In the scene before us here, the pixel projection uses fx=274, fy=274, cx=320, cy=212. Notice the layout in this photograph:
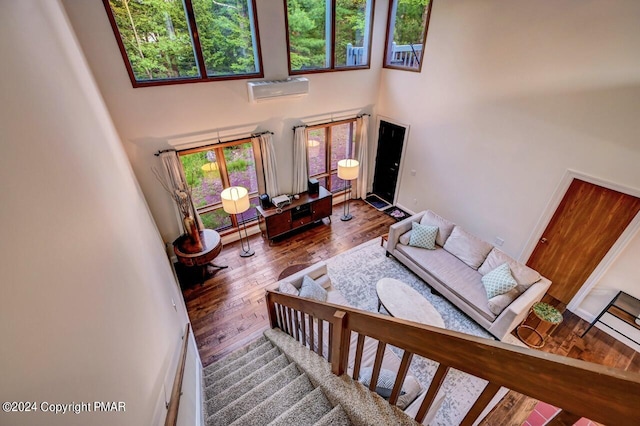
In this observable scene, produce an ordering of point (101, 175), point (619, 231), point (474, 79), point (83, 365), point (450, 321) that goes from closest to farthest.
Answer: point (83, 365) → point (101, 175) → point (619, 231) → point (450, 321) → point (474, 79)

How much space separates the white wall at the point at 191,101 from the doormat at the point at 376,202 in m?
2.19

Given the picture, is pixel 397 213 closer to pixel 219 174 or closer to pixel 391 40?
pixel 391 40

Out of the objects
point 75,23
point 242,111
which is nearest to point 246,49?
point 242,111

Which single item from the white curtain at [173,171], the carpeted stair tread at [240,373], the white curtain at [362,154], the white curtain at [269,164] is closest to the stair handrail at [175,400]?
the carpeted stair tread at [240,373]

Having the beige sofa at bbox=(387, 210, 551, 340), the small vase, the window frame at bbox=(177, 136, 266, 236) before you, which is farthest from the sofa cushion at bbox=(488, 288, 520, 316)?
the small vase

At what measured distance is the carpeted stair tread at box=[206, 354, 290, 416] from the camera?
2408 mm

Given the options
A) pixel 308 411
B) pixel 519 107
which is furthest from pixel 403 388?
pixel 519 107

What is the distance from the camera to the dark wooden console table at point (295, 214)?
→ 17.2 feet

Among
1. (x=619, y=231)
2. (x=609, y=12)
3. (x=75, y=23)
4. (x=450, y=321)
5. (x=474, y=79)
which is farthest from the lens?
(x=474, y=79)

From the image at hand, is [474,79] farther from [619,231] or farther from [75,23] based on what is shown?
[75,23]

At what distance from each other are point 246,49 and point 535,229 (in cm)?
519

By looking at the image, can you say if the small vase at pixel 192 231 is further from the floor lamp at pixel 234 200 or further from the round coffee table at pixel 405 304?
the round coffee table at pixel 405 304

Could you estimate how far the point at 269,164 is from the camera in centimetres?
507

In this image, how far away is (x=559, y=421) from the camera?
2.51 ft
